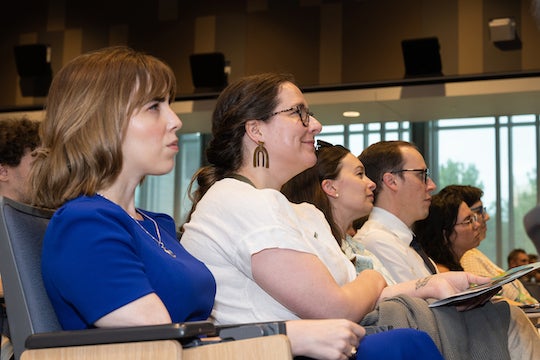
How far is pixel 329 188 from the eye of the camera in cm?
318

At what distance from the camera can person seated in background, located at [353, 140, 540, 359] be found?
3227 millimetres

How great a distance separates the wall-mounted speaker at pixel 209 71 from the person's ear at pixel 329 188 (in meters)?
4.26

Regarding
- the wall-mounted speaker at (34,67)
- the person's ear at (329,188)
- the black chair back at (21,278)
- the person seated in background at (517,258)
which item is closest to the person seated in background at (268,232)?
the black chair back at (21,278)

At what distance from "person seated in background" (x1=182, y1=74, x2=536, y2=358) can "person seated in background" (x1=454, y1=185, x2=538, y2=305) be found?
2196 millimetres

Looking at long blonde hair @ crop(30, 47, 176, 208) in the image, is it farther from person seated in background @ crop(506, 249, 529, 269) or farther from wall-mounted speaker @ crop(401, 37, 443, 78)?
person seated in background @ crop(506, 249, 529, 269)

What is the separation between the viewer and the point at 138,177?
1757mm

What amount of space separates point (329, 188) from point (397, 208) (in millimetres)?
490

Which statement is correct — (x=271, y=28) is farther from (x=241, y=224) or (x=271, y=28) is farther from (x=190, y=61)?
(x=241, y=224)

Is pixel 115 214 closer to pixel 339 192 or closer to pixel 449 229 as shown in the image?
pixel 339 192

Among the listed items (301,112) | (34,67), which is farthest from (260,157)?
(34,67)

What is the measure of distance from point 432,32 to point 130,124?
539cm

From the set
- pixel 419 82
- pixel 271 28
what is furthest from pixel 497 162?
pixel 271 28

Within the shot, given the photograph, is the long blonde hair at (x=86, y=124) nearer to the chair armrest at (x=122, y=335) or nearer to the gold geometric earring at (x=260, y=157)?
the chair armrest at (x=122, y=335)

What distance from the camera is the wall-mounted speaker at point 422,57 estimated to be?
660 centimetres
